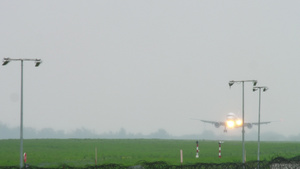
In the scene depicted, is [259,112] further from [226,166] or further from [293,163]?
[226,166]

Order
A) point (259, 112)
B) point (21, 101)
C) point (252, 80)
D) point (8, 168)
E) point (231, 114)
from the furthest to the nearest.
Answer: point (231, 114) → point (259, 112) → point (252, 80) → point (21, 101) → point (8, 168)

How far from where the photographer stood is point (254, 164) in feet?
74.4

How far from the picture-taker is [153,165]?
65.8 ft

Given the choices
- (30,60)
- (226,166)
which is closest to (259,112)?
(30,60)

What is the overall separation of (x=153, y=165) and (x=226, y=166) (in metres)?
3.09

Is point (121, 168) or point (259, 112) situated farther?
point (259, 112)

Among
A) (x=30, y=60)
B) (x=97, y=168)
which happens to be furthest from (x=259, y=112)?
(x=97, y=168)

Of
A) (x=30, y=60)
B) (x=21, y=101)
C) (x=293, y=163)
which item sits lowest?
(x=293, y=163)

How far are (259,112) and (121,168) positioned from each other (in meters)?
31.5

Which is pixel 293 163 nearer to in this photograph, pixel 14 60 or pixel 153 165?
pixel 153 165

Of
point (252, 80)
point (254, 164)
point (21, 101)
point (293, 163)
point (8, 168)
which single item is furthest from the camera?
point (252, 80)

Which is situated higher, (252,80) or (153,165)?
(252,80)

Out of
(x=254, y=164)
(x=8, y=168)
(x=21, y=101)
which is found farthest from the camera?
(x=21, y=101)

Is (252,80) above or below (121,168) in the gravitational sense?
above
